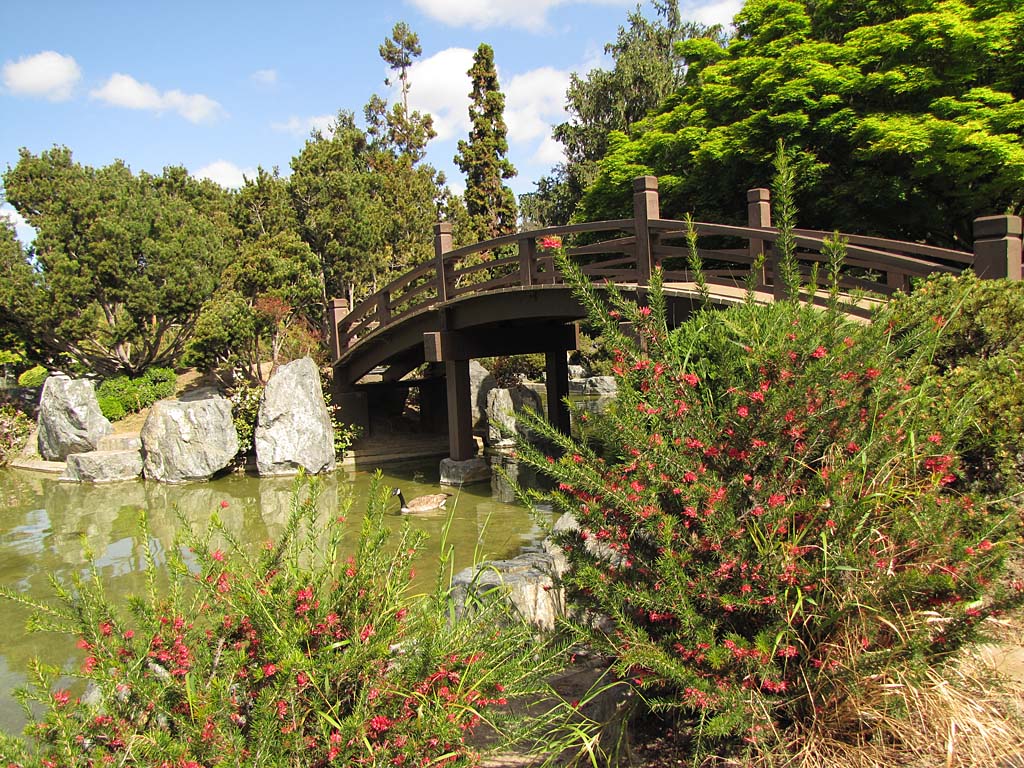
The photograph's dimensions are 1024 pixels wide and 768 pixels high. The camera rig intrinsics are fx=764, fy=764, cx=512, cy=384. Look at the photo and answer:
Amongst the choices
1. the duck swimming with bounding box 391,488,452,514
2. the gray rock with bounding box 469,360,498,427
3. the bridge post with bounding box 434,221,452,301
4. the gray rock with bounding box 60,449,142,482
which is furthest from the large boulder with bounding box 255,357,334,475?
the gray rock with bounding box 469,360,498,427

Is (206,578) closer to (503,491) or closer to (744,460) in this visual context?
(744,460)

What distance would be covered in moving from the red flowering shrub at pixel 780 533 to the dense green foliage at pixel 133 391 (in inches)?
629

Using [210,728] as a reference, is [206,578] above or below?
above

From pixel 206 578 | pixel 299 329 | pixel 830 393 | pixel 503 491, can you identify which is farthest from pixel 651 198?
pixel 299 329

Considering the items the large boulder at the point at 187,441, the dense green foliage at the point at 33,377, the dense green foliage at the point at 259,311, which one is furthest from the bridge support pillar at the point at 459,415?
the dense green foliage at the point at 33,377

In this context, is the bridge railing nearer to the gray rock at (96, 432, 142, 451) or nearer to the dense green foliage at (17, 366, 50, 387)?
the gray rock at (96, 432, 142, 451)

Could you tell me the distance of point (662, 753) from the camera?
2771mm

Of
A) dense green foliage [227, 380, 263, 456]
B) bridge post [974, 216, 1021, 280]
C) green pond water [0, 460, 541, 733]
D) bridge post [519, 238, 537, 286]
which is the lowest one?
green pond water [0, 460, 541, 733]

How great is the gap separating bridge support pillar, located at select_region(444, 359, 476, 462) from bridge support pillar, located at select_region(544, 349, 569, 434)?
1941 mm

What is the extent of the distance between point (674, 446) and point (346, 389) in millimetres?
12868

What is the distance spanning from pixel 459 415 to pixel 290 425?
10.1 feet

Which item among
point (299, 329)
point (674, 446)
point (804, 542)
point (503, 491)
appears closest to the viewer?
point (804, 542)

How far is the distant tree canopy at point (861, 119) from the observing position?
34.6 feet

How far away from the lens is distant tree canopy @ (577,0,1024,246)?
10555mm
